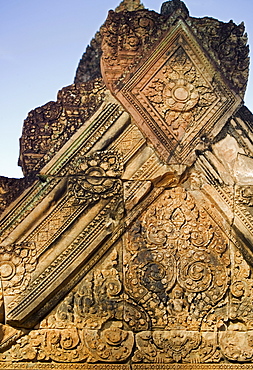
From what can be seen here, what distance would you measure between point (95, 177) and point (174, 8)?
91.0 inches

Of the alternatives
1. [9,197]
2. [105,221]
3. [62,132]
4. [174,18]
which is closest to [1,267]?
[9,197]

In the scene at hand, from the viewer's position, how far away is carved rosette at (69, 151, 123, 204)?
247 inches

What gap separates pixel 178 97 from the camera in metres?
6.65

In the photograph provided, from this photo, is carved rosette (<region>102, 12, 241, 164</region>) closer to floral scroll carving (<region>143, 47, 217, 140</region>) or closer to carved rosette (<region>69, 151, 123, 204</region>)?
floral scroll carving (<region>143, 47, 217, 140</region>)

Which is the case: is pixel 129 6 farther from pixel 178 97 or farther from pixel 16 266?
pixel 16 266

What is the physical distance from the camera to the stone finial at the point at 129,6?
8164 mm

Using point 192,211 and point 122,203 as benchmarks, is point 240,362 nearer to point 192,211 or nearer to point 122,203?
point 192,211

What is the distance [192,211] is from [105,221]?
0.98 m

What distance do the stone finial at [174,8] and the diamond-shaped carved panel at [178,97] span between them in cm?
14

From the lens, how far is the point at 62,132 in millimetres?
6391

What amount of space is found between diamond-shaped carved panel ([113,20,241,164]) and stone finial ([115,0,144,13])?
151cm

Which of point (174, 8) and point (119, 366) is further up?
point (174, 8)

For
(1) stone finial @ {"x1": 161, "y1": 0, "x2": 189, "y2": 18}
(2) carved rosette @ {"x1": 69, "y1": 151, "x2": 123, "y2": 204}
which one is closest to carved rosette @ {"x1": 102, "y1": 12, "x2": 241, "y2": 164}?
(1) stone finial @ {"x1": 161, "y1": 0, "x2": 189, "y2": 18}

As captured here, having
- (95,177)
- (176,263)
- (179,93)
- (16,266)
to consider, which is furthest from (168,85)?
(16,266)
